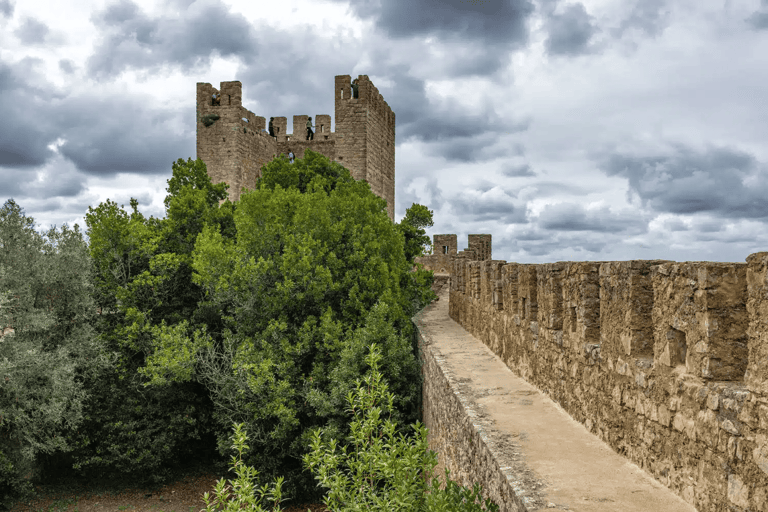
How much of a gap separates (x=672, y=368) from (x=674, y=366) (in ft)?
0.06

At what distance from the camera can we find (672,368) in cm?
356

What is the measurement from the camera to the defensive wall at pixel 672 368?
9.29 ft

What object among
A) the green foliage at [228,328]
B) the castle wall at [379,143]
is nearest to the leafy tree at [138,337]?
the green foliage at [228,328]

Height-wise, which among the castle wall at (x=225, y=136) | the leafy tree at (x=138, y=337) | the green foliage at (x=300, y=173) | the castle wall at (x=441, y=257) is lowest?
the leafy tree at (x=138, y=337)

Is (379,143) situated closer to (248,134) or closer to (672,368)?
(248,134)

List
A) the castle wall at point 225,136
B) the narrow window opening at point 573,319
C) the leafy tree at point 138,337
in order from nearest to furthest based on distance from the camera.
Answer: the narrow window opening at point 573,319 → the leafy tree at point 138,337 → the castle wall at point 225,136

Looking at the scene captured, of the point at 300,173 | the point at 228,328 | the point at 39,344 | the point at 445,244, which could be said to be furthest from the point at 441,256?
the point at 39,344

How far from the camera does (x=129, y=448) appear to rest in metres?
14.2

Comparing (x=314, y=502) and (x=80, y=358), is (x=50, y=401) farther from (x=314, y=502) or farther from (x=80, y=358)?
(x=314, y=502)

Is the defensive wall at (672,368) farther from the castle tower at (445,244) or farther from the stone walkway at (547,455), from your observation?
the castle tower at (445,244)

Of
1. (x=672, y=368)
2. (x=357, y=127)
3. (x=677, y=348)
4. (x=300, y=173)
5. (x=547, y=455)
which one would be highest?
(x=357, y=127)

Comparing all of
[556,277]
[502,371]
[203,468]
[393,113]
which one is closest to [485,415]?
[556,277]

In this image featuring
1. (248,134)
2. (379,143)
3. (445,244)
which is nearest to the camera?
(248,134)

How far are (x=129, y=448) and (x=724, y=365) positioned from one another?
14.6 m
